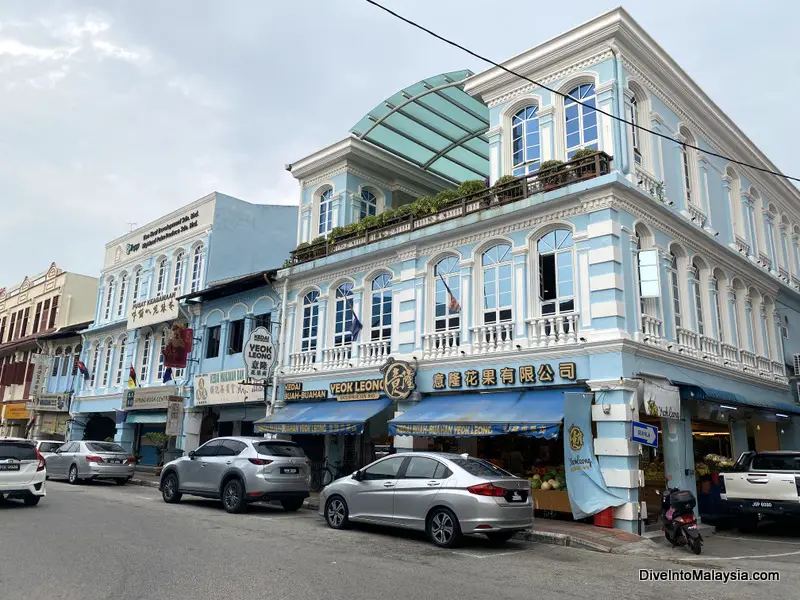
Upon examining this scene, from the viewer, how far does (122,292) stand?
3067 cm

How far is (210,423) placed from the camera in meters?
24.3

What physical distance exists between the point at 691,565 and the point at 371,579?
17.1ft

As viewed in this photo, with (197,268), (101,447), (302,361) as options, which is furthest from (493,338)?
(197,268)

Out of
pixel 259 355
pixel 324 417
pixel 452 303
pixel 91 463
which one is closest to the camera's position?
pixel 452 303

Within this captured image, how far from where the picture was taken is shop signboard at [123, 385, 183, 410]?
81.2ft

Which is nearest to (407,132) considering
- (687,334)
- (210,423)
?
(687,334)

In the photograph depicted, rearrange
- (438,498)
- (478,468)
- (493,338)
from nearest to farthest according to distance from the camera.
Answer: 1. (438,498)
2. (478,468)
3. (493,338)

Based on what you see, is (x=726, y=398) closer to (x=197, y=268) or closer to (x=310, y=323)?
(x=310, y=323)

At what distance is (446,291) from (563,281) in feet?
11.4

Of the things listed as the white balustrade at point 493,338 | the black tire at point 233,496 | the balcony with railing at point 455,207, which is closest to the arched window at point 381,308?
the balcony with railing at point 455,207

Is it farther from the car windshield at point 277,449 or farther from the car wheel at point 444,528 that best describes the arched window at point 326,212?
the car wheel at point 444,528

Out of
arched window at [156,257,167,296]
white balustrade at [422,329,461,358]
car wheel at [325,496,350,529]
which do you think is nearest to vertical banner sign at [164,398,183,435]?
arched window at [156,257,167,296]

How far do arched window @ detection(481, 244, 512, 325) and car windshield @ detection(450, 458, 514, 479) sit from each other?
4.92 m

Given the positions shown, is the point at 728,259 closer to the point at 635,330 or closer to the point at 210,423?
the point at 635,330
